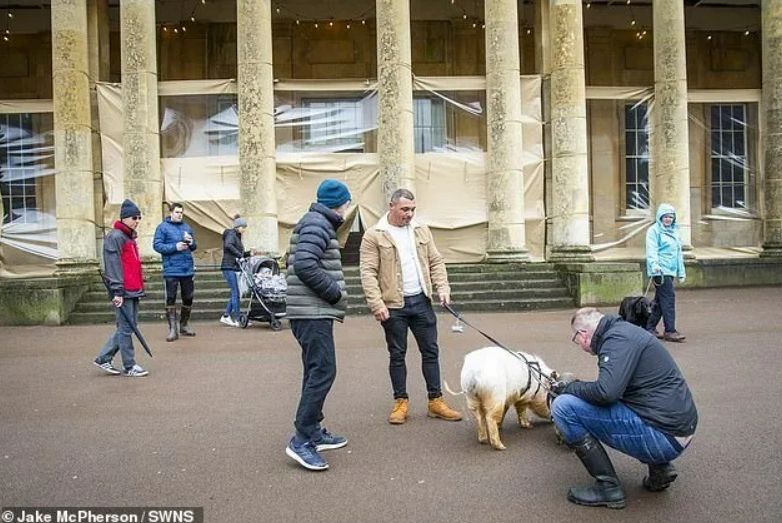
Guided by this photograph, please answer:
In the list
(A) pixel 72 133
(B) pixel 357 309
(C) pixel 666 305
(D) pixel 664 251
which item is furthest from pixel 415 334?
(A) pixel 72 133

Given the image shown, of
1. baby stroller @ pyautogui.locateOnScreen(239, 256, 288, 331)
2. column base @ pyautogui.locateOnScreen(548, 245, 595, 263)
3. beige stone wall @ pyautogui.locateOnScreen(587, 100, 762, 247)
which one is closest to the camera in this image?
baby stroller @ pyautogui.locateOnScreen(239, 256, 288, 331)

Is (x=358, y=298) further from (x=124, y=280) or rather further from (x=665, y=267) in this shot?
(x=124, y=280)

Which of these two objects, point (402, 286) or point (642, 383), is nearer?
point (642, 383)

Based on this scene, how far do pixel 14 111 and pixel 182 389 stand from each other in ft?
46.9

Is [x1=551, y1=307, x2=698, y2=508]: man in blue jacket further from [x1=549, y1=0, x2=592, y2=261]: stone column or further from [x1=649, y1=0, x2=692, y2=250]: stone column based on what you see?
[x1=649, y1=0, x2=692, y2=250]: stone column

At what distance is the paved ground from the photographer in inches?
160

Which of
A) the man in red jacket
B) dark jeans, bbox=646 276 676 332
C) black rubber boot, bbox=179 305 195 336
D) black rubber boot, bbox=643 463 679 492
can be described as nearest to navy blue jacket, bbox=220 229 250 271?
black rubber boot, bbox=179 305 195 336

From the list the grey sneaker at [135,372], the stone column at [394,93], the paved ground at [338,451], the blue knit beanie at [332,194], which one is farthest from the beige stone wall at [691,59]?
the blue knit beanie at [332,194]

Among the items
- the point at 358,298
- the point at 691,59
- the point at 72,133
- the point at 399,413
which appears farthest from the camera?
the point at 691,59

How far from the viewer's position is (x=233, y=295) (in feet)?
39.3

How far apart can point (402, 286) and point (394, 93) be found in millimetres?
10356

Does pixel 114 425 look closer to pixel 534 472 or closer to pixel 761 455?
pixel 534 472

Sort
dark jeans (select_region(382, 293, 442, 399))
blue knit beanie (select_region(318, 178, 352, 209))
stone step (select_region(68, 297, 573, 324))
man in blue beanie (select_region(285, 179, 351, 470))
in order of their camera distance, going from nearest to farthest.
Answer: man in blue beanie (select_region(285, 179, 351, 470)), blue knit beanie (select_region(318, 178, 352, 209)), dark jeans (select_region(382, 293, 442, 399)), stone step (select_region(68, 297, 573, 324))

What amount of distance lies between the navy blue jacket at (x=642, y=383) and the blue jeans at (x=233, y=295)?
28.9 ft
